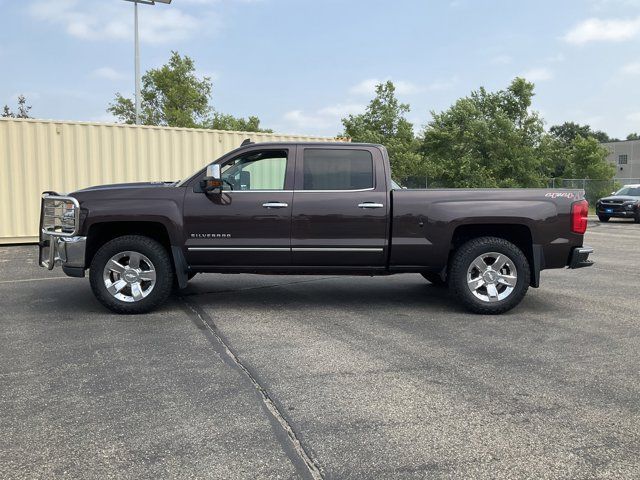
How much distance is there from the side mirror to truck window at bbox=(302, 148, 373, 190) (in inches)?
37.3

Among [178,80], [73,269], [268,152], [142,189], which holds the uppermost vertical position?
[178,80]

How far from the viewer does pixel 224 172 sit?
610 centimetres

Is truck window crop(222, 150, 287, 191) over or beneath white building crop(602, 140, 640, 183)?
beneath

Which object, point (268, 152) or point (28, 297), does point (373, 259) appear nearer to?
point (268, 152)

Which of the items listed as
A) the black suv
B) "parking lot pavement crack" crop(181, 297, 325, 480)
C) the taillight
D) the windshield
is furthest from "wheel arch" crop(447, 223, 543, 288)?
the windshield

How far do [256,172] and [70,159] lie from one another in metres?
8.53

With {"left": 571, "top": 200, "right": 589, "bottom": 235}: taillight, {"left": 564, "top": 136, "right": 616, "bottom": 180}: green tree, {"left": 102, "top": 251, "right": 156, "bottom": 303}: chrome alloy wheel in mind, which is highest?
{"left": 564, "top": 136, "right": 616, "bottom": 180}: green tree

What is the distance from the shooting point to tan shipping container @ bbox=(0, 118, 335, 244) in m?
12.4

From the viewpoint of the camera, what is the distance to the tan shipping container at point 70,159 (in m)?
12.4

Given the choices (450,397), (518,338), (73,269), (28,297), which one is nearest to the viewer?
(450,397)

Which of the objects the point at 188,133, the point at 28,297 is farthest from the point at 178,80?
the point at 28,297

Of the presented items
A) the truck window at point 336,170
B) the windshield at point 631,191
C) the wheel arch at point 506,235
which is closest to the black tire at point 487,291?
the wheel arch at point 506,235

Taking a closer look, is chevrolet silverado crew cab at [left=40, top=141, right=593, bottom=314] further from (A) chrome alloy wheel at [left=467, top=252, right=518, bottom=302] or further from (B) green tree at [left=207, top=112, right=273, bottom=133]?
(B) green tree at [left=207, top=112, right=273, bottom=133]

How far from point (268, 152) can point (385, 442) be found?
3.93 metres
